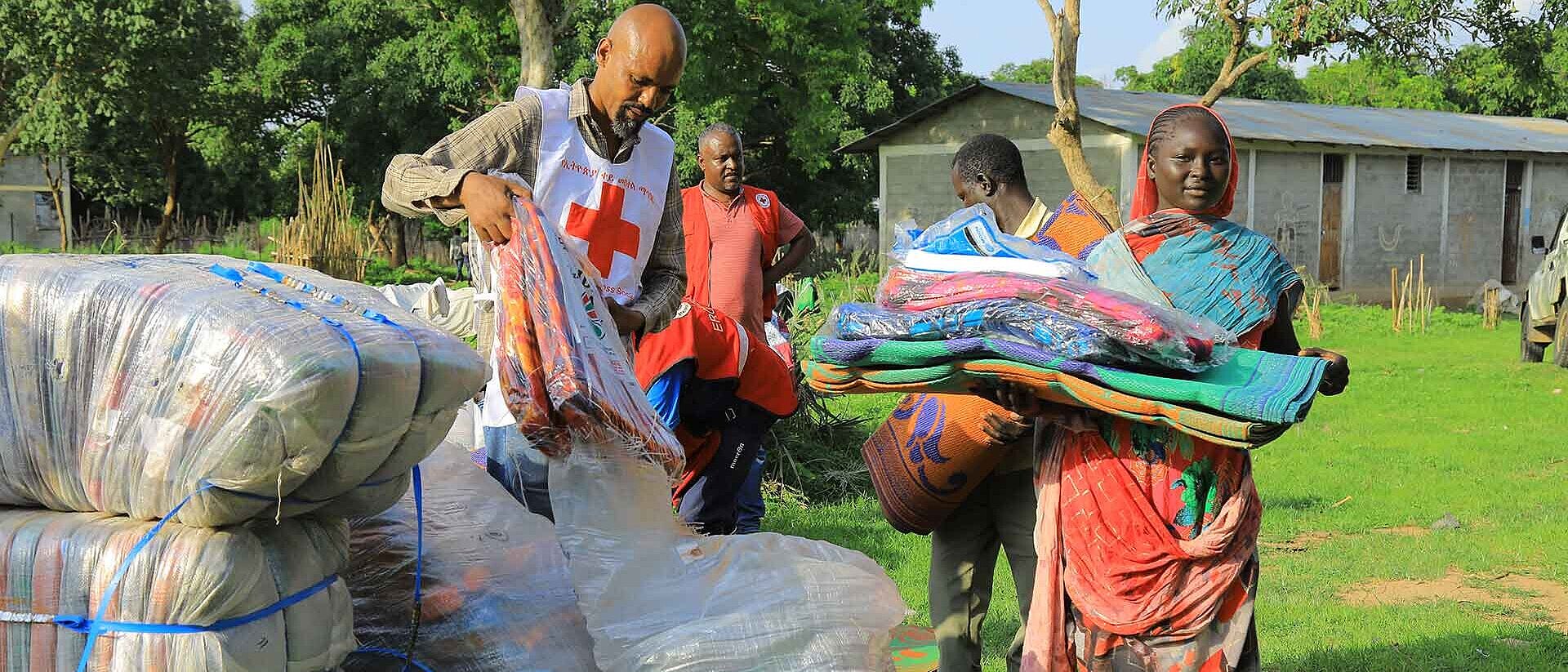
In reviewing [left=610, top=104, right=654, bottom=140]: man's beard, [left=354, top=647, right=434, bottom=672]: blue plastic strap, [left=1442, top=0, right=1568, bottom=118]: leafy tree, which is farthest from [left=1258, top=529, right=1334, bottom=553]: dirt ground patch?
[left=1442, top=0, right=1568, bottom=118]: leafy tree

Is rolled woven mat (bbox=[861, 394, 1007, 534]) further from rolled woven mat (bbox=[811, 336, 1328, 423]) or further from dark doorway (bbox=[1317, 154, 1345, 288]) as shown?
dark doorway (bbox=[1317, 154, 1345, 288])

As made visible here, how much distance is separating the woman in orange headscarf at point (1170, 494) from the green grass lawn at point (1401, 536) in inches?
61.1

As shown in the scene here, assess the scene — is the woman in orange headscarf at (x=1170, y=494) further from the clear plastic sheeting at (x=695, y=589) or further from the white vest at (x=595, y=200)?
the white vest at (x=595, y=200)

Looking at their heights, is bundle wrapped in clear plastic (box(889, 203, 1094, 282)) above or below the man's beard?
below

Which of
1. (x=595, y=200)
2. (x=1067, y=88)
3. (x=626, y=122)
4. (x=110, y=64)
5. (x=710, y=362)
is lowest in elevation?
(x=710, y=362)

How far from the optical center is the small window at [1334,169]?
21.5 m

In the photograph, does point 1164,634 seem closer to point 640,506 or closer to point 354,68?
point 640,506

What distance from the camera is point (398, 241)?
2952 centimetres

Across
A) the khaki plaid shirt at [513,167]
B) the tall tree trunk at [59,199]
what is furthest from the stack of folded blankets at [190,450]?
the tall tree trunk at [59,199]

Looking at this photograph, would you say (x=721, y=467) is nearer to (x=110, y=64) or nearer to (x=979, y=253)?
(x=979, y=253)

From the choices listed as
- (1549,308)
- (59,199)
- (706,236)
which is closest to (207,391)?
(706,236)

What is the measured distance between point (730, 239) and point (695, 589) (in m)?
3.82

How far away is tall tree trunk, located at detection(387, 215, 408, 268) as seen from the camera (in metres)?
28.4

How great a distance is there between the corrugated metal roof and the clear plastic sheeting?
17.2 m
